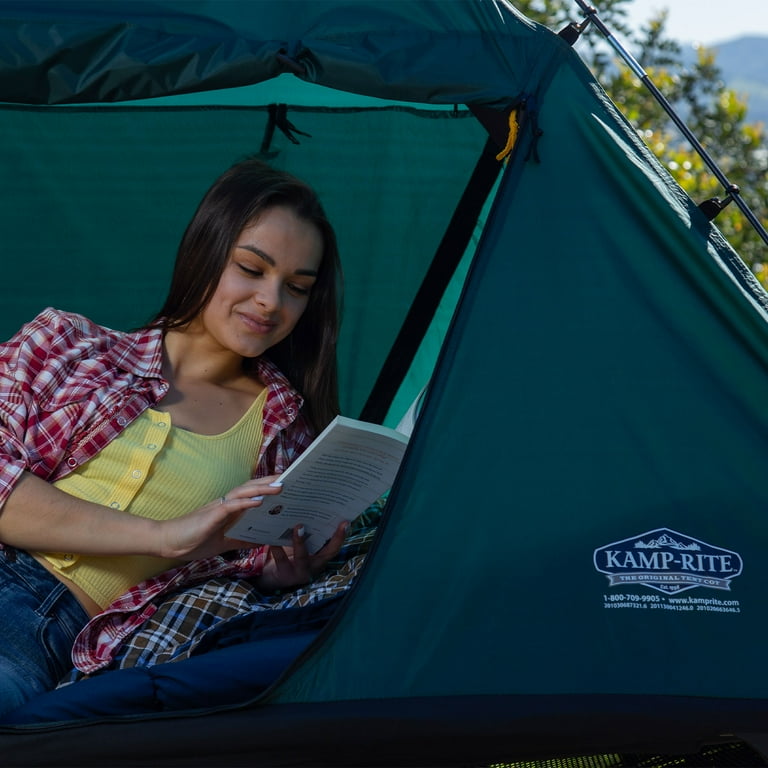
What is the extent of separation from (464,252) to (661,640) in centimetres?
129

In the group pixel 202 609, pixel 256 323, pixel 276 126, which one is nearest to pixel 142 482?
pixel 202 609

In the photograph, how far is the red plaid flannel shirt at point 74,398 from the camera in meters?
1.85

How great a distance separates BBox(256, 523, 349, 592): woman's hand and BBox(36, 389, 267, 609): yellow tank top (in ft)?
0.54

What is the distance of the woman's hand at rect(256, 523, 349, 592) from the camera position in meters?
2.08

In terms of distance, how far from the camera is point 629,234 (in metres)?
1.77

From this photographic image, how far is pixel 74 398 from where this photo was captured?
1909 millimetres

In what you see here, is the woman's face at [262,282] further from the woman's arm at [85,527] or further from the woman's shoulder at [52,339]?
the woman's arm at [85,527]

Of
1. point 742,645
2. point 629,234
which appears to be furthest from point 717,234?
point 742,645

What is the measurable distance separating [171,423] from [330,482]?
331 mm

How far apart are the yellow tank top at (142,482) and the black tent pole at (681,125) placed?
927 mm

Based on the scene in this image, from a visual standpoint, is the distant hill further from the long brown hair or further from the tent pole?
the long brown hair

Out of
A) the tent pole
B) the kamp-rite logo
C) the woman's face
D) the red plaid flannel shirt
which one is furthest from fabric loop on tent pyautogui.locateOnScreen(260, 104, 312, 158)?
the kamp-rite logo

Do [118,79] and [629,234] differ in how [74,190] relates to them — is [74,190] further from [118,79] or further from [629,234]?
[629,234]

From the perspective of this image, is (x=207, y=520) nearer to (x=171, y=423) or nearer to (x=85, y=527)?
(x=85, y=527)
